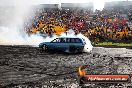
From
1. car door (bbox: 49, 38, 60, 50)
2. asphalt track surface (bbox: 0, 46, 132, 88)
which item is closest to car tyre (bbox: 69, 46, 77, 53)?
car door (bbox: 49, 38, 60, 50)

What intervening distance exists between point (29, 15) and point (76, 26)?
10.4m

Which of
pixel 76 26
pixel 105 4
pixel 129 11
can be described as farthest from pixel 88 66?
pixel 105 4

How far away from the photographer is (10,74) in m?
15.9

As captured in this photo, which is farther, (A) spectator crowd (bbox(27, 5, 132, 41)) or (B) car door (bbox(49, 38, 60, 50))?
(A) spectator crowd (bbox(27, 5, 132, 41))

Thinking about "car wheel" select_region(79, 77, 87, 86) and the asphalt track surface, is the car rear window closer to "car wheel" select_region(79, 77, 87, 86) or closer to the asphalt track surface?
the asphalt track surface

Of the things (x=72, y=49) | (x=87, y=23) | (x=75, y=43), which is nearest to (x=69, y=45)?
(x=72, y=49)

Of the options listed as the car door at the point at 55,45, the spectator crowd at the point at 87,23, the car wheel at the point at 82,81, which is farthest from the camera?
the spectator crowd at the point at 87,23

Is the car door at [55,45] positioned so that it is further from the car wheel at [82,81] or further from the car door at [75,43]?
the car wheel at [82,81]

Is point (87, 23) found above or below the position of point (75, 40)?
above

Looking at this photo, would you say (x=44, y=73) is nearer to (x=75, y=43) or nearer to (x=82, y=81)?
(x=82, y=81)

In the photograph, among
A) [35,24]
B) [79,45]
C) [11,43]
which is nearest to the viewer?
[79,45]

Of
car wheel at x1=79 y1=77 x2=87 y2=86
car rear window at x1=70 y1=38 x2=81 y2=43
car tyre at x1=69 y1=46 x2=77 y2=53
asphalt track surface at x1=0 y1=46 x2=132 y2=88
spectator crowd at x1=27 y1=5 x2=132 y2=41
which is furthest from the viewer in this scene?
spectator crowd at x1=27 y1=5 x2=132 y2=41

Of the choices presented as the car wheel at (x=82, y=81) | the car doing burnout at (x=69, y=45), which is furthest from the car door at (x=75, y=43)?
the car wheel at (x=82, y=81)

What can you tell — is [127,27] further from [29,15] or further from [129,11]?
[29,15]
